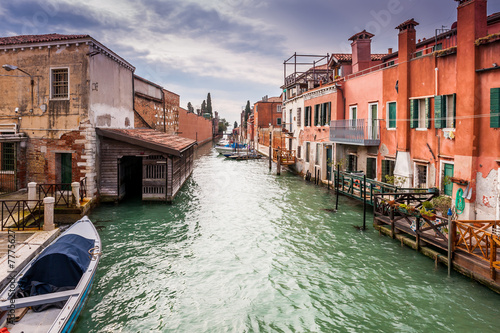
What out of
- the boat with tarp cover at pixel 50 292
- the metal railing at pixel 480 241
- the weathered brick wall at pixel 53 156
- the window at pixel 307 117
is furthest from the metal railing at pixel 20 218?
the window at pixel 307 117

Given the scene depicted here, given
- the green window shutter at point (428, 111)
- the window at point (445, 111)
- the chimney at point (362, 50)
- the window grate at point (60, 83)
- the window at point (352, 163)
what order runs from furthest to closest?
the chimney at point (362, 50)
the window at point (352, 163)
the window grate at point (60, 83)
the green window shutter at point (428, 111)
the window at point (445, 111)

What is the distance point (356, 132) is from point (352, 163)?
8.50ft

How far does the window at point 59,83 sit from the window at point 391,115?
52.2 feet

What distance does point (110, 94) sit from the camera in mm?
17844

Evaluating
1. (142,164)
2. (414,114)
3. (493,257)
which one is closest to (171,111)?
(142,164)

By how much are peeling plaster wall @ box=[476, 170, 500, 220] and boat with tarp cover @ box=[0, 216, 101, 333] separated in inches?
463

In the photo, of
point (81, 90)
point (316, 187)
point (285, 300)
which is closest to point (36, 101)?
point (81, 90)

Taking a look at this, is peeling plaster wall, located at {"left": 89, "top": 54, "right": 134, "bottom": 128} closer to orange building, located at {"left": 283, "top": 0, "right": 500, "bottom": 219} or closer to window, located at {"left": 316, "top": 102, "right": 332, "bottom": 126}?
orange building, located at {"left": 283, "top": 0, "right": 500, "bottom": 219}

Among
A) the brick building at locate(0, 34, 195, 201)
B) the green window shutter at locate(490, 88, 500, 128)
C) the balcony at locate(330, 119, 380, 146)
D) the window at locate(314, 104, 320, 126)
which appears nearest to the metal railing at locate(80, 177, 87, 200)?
the brick building at locate(0, 34, 195, 201)

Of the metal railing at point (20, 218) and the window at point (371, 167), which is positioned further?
the window at point (371, 167)

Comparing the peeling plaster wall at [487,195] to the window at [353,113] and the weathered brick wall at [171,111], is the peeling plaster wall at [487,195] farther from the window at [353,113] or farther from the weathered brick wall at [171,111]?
the weathered brick wall at [171,111]

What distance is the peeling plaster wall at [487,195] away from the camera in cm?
1011

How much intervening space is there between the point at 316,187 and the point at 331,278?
14428 millimetres

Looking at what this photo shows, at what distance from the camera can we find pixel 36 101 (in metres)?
15.5
